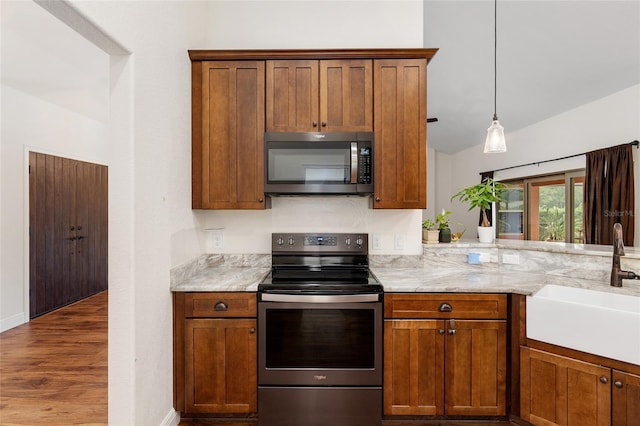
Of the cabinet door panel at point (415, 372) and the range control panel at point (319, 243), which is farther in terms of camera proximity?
the range control panel at point (319, 243)

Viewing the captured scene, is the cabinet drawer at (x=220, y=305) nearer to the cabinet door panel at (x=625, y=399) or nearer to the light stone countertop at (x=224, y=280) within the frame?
the light stone countertop at (x=224, y=280)

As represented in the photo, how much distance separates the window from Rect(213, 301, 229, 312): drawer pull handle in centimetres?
442

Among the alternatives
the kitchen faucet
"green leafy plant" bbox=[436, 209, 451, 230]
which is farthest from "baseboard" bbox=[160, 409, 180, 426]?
the kitchen faucet

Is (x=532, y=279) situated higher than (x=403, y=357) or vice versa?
(x=532, y=279)

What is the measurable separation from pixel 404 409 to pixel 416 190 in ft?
4.39

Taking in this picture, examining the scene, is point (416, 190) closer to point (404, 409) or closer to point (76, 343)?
point (404, 409)

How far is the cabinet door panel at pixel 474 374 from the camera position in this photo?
176 cm

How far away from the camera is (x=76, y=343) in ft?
9.61

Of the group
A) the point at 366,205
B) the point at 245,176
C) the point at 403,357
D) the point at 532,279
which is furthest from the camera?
the point at 366,205

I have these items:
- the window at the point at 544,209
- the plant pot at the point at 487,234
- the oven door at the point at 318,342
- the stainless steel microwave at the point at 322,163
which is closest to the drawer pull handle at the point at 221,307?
the oven door at the point at 318,342

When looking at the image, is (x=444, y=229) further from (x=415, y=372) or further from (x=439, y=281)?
(x=415, y=372)

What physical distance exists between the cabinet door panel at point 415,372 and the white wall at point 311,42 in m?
0.76

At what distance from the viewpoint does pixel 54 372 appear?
2.37 metres

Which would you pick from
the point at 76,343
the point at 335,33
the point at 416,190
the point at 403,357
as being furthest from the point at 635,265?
the point at 76,343
